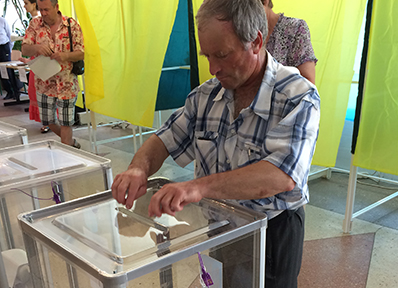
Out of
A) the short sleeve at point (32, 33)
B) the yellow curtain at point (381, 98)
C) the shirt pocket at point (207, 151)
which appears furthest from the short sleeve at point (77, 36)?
the shirt pocket at point (207, 151)

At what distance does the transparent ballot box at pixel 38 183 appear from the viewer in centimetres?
142

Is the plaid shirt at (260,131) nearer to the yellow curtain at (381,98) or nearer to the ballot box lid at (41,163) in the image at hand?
the ballot box lid at (41,163)

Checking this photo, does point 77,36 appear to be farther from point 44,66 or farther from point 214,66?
point 214,66

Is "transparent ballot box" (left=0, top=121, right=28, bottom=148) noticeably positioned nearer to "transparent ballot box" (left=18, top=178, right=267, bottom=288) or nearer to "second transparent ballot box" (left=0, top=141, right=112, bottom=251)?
"second transparent ballot box" (left=0, top=141, right=112, bottom=251)

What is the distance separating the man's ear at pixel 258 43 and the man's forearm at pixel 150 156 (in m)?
0.42

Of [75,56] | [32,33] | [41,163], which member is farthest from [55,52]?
[41,163]

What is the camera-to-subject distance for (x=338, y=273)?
2.10m

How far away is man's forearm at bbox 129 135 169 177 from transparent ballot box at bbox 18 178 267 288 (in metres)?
0.16

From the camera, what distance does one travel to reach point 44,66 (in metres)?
3.20

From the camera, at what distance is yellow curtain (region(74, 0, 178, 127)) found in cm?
278

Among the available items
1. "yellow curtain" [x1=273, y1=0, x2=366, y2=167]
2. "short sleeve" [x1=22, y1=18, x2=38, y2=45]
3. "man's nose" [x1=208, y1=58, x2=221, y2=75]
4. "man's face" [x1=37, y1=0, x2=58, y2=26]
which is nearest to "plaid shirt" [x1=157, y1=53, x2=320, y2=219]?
"man's nose" [x1=208, y1=58, x2=221, y2=75]

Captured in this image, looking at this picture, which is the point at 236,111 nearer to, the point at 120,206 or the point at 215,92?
the point at 215,92

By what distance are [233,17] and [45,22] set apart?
2.82m

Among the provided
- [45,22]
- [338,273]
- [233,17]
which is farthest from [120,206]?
[45,22]
